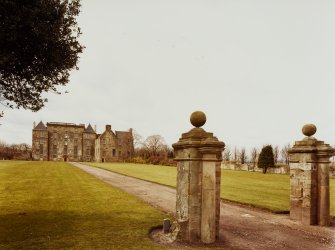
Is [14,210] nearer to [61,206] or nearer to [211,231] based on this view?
[61,206]

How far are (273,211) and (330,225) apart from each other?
2.42 meters

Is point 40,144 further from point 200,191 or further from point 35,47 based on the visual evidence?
point 200,191

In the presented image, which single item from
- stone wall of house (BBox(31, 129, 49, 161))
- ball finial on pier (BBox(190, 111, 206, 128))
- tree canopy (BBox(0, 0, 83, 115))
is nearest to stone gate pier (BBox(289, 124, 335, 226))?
ball finial on pier (BBox(190, 111, 206, 128))

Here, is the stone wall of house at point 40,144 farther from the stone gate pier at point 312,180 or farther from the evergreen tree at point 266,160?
the stone gate pier at point 312,180

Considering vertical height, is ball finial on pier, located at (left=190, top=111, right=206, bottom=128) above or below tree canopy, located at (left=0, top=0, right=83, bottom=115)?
below

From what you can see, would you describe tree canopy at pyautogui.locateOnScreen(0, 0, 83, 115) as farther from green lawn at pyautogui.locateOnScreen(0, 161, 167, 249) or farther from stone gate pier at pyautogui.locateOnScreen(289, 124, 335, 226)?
stone gate pier at pyautogui.locateOnScreen(289, 124, 335, 226)

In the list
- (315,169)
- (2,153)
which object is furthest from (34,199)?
(2,153)

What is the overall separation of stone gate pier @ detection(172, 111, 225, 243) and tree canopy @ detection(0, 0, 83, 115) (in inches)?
179

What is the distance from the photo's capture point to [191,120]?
27.6 feet

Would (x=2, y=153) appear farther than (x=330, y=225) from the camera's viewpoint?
Yes

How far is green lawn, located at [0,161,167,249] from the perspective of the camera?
24.3ft

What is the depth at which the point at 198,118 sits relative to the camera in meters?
8.31

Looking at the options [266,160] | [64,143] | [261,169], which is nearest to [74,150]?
[64,143]

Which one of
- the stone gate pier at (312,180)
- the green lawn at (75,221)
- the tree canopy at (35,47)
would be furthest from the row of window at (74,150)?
the stone gate pier at (312,180)
